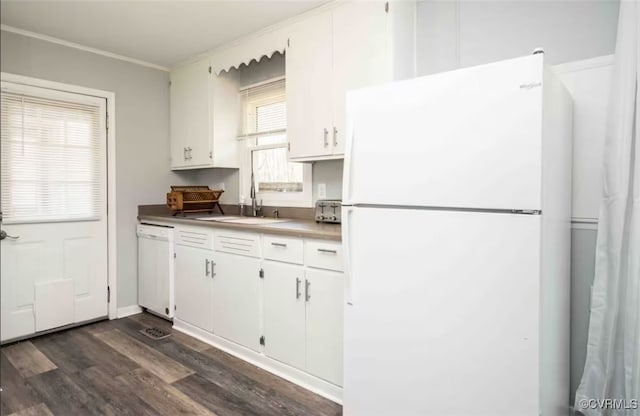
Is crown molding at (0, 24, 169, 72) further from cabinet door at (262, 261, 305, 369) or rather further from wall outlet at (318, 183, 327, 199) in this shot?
cabinet door at (262, 261, 305, 369)

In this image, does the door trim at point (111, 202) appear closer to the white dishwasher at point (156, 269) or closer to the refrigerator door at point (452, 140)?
the white dishwasher at point (156, 269)

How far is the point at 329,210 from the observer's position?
2795 millimetres

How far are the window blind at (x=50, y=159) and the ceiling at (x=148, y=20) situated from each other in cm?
57

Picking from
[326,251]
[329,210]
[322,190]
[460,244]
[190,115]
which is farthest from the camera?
[190,115]

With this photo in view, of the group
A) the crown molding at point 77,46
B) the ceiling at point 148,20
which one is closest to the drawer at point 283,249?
the ceiling at point 148,20

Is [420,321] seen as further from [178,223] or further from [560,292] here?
[178,223]

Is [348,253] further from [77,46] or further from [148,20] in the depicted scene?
[77,46]

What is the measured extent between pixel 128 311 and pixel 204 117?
1.95 metres

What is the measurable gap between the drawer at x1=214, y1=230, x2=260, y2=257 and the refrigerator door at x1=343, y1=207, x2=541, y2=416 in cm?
94

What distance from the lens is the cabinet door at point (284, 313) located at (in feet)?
7.66

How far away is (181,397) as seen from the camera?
7.32ft

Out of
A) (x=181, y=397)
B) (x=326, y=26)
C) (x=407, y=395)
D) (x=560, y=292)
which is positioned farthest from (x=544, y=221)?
(x=181, y=397)

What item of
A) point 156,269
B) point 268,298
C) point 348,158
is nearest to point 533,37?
point 348,158

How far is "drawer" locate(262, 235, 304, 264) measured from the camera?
7.63ft
